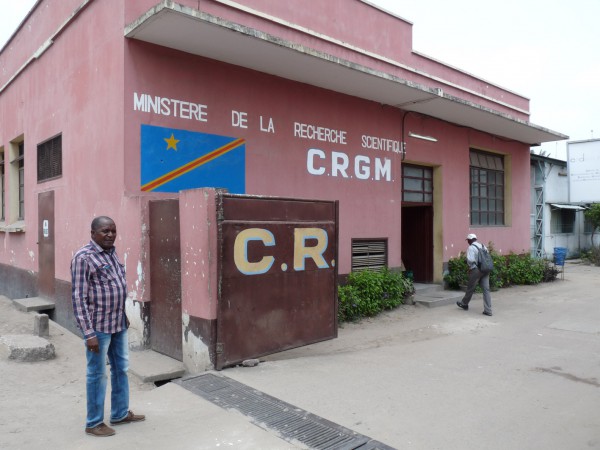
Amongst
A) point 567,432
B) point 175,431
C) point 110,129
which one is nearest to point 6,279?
point 110,129

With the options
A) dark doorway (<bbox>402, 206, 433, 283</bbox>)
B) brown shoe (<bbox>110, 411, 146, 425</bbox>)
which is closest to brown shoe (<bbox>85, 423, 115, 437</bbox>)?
brown shoe (<bbox>110, 411, 146, 425</bbox>)

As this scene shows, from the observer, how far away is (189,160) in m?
7.34

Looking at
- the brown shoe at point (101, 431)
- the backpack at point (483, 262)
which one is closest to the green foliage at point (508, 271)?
the backpack at point (483, 262)

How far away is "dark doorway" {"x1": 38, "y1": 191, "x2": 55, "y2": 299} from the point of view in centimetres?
907

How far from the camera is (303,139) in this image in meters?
8.96

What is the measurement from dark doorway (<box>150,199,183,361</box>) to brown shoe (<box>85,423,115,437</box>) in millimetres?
1930

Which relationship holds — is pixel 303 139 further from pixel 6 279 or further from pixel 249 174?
pixel 6 279

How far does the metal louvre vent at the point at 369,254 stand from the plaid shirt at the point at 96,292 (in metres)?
6.33

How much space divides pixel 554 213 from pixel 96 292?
22.1 meters

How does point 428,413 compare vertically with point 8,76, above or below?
below

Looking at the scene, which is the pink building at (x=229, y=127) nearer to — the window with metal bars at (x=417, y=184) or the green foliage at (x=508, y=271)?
the window with metal bars at (x=417, y=184)

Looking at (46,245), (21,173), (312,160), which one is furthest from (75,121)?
(21,173)

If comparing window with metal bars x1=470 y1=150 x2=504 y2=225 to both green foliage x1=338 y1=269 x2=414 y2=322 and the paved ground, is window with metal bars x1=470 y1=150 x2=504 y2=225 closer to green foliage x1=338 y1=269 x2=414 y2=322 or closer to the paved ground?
green foliage x1=338 y1=269 x2=414 y2=322

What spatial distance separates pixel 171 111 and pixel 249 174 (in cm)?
164
